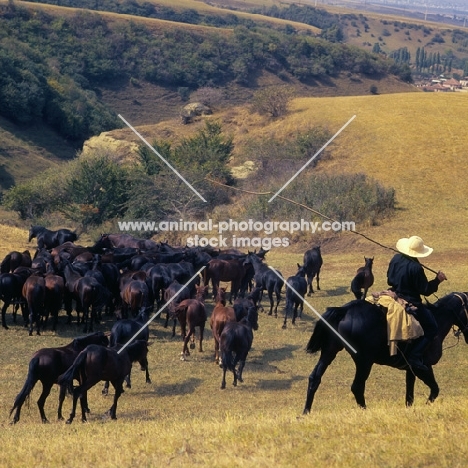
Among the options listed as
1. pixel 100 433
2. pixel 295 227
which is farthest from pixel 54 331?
pixel 295 227

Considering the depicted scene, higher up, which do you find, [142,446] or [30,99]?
[142,446]

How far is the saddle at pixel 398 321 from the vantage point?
399 inches

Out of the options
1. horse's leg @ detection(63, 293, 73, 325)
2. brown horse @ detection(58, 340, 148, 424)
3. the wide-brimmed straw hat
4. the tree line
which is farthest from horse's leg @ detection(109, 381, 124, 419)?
the tree line

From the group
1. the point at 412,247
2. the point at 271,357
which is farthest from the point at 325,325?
the point at 271,357

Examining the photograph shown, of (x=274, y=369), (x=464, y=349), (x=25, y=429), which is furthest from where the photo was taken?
(x=464, y=349)

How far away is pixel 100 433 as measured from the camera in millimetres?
9750

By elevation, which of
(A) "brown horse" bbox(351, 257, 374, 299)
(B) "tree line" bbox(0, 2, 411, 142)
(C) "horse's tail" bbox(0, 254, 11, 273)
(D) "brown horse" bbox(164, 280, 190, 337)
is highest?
(D) "brown horse" bbox(164, 280, 190, 337)

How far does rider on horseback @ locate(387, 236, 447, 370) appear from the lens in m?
10.4

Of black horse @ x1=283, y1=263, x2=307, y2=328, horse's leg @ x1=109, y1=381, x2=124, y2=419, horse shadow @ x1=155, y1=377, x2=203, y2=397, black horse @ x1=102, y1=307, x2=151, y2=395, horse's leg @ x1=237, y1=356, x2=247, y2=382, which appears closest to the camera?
horse's leg @ x1=109, y1=381, x2=124, y2=419

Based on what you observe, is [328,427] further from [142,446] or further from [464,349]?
[464,349]

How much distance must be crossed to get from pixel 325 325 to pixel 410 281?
129 cm

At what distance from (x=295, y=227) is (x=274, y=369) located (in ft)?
58.5

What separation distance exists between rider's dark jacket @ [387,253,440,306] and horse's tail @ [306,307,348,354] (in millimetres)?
807

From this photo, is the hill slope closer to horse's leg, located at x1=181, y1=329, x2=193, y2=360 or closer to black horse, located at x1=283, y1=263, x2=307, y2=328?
Result: black horse, located at x1=283, y1=263, x2=307, y2=328
